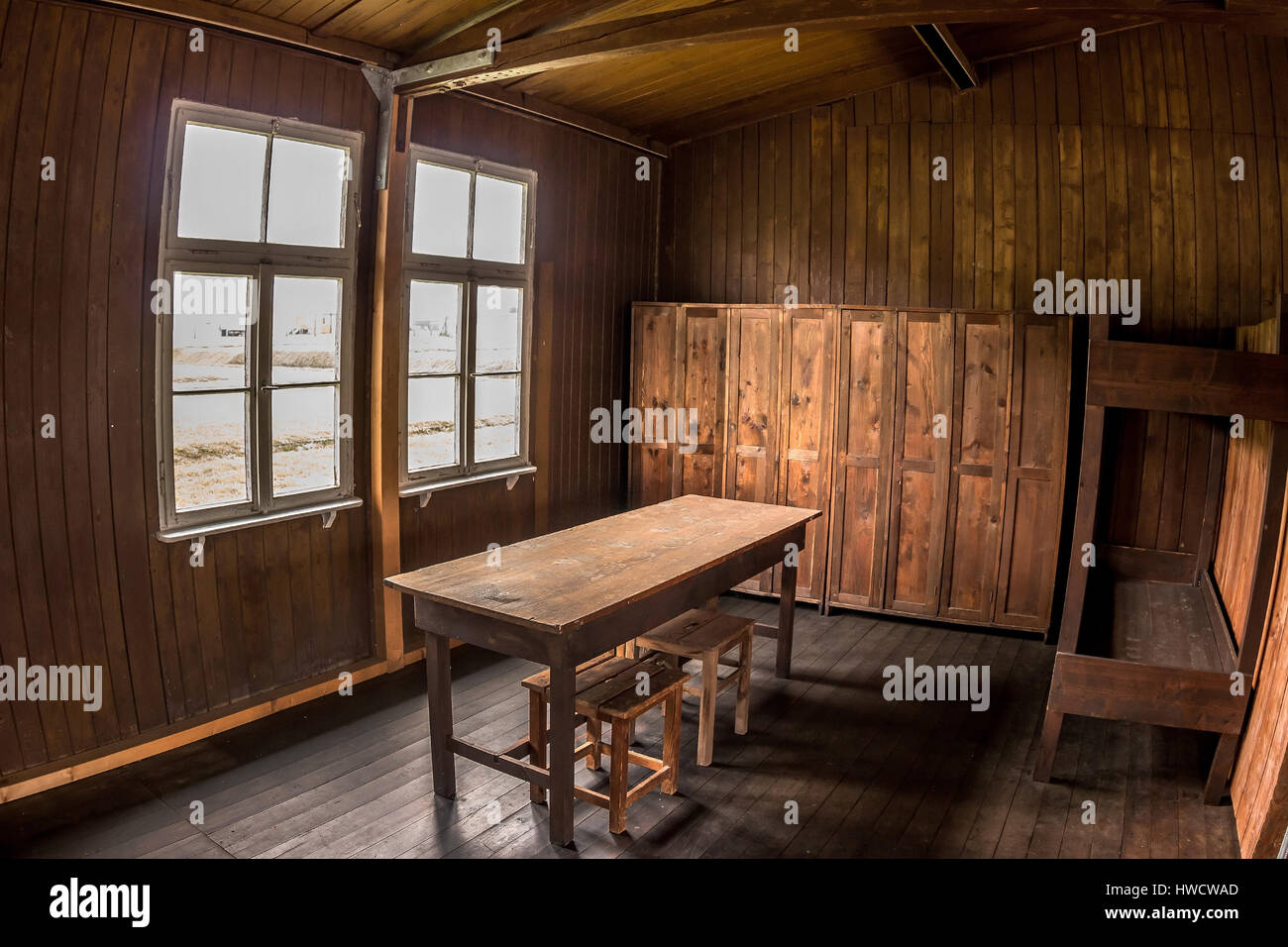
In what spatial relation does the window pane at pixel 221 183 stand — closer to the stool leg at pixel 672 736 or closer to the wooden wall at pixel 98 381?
the wooden wall at pixel 98 381

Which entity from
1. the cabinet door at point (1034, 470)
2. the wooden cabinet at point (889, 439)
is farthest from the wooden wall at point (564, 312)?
the cabinet door at point (1034, 470)

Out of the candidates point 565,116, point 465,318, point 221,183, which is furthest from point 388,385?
point 565,116

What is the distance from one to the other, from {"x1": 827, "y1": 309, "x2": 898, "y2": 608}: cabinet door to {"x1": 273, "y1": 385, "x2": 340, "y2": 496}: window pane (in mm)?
3293

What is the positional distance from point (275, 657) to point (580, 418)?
9.15 ft

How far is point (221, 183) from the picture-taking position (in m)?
4.13

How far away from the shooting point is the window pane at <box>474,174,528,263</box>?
5.56 metres

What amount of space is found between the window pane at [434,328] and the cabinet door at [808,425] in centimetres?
227

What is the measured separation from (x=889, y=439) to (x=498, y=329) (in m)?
2.66

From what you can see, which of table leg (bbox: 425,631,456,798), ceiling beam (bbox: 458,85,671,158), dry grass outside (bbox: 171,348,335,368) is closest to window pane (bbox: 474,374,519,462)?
dry grass outside (bbox: 171,348,335,368)

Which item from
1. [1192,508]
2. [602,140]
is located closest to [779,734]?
[1192,508]

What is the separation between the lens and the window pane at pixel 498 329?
5.64m

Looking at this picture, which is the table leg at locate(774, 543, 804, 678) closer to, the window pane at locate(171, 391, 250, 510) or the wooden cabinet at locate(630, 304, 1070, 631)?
the wooden cabinet at locate(630, 304, 1070, 631)

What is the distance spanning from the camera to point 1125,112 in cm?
597

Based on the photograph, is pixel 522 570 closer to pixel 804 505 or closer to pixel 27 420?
pixel 27 420
